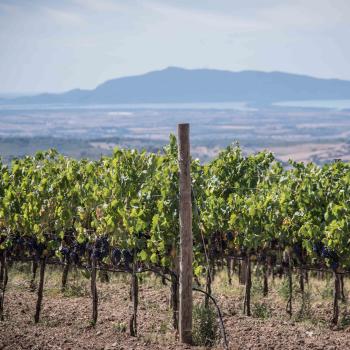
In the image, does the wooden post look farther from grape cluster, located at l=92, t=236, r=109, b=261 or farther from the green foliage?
grape cluster, located at l=92, t=236, r=109, b=261

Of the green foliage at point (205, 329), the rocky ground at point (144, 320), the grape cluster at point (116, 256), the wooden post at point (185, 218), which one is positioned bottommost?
the rocky ground at point (144, 320)

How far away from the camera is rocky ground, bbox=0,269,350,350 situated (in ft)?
41.3

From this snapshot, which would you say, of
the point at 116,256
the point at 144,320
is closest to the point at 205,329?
the point at 144,320

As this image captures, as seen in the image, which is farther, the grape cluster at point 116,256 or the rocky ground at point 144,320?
the grape cluster at point 116,256

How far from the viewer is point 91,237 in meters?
15.5

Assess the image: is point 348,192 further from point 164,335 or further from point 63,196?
point 63,196

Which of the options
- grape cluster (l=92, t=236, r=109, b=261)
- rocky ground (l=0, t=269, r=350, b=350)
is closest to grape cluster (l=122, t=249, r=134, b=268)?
grape cluster (l=92, t=236, r=109, b=261)

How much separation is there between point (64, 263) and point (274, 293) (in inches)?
241

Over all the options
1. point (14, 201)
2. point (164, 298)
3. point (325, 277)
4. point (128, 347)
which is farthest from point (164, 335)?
point (325, 277)

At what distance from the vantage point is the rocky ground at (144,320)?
12594 millimetres

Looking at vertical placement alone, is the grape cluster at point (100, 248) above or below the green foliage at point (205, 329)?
above

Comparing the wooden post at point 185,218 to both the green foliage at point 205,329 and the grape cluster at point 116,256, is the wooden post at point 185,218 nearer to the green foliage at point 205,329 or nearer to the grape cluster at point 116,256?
the green foliage at point 205,329

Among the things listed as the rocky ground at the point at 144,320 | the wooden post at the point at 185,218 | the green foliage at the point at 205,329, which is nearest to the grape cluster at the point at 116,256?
the rocky ground at the point at 144,320

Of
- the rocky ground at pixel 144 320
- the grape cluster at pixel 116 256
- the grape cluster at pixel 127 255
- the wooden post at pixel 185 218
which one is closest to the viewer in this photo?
the wooden post at pixel 185 218
